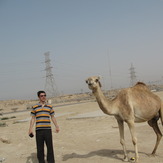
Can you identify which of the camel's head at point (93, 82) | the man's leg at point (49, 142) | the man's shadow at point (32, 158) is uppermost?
the camel's head at point (93, 82)

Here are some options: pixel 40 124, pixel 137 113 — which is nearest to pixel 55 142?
pixel 40 124

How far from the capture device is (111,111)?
6125 mm

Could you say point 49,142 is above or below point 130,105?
below

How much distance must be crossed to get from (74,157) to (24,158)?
1.81 meters

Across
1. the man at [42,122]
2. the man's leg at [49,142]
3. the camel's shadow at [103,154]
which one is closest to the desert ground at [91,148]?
the camel's shadow at [103,154]

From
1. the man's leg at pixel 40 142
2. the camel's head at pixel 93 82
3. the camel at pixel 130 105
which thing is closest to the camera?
the camel's head at pixel 93 82

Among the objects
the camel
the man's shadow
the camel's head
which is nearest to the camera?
the camel's head

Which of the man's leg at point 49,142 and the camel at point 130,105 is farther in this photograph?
the camel at point 130,105

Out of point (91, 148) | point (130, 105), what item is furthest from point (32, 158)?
point (130, 105)

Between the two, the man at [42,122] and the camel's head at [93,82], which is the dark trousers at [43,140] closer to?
the man at [42,122]

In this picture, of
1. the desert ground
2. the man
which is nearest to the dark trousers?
the man

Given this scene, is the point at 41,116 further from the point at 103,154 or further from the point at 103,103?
the point at 103,154

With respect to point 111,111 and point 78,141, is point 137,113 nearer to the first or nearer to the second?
point 111,111

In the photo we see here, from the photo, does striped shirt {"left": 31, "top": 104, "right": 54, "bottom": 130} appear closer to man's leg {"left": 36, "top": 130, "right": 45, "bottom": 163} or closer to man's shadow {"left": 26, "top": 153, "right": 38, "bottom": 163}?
man's leg {"left": 36, "top": 130, "right": 45, "bottom": 163}
